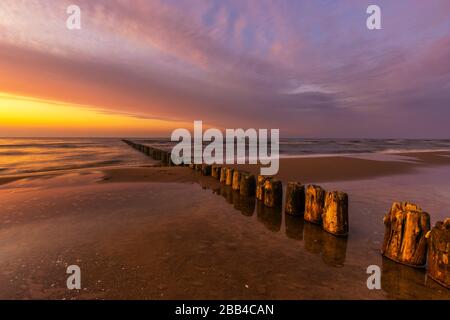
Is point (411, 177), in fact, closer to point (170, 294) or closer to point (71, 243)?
point (170, 294)

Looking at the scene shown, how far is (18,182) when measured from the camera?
12.0m

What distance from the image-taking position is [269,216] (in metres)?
6.87

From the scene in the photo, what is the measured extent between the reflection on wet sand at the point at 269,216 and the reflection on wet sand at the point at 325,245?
0.71 meters

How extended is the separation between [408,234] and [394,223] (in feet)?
0.79

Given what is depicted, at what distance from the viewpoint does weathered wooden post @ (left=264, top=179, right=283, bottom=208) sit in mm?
7551

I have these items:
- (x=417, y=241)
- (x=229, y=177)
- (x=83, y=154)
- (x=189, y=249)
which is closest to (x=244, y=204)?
(x=229, y=177)

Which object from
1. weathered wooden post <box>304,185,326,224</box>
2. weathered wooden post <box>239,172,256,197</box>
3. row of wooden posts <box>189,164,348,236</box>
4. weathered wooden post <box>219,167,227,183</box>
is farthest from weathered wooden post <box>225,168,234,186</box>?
weathered wooden post <box>304,185,326,224</box>

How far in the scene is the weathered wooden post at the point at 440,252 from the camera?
11.2 ft

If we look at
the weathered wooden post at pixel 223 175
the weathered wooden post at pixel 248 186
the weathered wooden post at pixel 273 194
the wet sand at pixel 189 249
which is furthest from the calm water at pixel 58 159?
the weathered wooden post at pixel 273 194

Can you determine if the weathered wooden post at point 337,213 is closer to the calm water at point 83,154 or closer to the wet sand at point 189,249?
the wet sand at point 189,249

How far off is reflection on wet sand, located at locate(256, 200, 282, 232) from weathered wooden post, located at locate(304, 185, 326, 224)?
2.71 feet
